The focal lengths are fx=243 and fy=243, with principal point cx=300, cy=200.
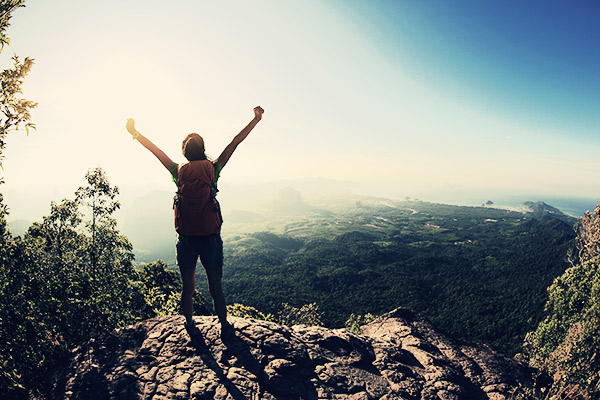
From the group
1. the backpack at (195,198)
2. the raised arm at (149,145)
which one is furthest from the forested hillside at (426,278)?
the raised arm at (149,145)

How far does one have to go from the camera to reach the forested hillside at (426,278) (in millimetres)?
80562

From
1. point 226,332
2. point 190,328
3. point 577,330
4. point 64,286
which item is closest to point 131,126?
point 190,328

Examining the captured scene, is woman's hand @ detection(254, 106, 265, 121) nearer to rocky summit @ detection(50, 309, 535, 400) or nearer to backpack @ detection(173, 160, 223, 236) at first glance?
backpack @ detection(173, 160, 223, 236)

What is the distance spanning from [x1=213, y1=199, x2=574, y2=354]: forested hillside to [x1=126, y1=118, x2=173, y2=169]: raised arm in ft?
225

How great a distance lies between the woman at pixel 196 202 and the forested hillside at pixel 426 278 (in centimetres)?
6718

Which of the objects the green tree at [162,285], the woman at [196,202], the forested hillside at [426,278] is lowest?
the forested hillside at [426,278]

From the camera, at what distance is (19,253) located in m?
11.4

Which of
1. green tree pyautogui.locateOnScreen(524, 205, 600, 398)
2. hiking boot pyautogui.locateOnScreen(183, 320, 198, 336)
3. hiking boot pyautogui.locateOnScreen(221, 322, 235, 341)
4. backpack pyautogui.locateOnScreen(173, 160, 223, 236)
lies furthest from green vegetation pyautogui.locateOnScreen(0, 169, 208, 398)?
green tree pyautogui.locateOnScreen(524, 205, 600, 398)

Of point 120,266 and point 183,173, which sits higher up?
point 183,173

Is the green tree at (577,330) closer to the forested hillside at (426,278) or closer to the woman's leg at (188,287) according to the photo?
the woman's leg at (188,287)

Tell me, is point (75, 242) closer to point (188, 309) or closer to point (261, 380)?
point (188, 309)

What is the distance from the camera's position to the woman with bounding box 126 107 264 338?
194 inches

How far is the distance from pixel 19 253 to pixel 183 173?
42.3 ft

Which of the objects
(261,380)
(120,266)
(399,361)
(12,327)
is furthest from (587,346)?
(120,266)
